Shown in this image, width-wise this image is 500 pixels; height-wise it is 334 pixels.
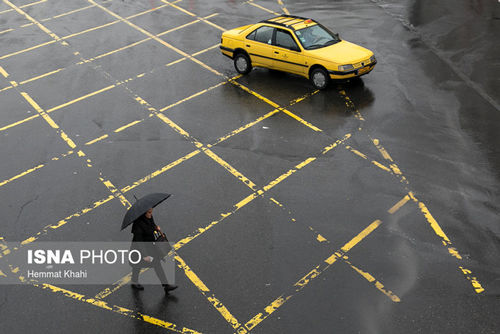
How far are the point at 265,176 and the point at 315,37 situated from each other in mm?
5221

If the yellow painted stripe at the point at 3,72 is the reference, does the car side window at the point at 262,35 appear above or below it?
above

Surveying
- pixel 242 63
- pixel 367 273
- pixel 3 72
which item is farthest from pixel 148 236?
pixel 3 72

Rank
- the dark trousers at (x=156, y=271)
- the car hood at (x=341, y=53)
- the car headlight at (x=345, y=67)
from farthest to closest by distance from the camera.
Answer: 1. the car hood at (x=341, y=53)
2. the car headlight at (x=345, y=67)
3. the dark trousers at (x=156, y=271)

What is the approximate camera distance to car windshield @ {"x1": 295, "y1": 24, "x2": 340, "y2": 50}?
1417 cm

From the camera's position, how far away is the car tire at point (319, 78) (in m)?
13.8

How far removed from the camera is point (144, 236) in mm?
7758

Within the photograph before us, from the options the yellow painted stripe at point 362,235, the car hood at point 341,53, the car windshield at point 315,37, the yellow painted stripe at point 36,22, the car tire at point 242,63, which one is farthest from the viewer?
the yellow painted stripe at point 36,22

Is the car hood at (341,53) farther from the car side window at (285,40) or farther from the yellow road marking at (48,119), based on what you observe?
the yellow road marking at (48,119)

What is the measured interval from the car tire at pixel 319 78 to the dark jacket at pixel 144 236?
290 inches

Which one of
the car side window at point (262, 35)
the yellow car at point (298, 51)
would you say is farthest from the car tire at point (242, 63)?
the car side window at point (262, 35)

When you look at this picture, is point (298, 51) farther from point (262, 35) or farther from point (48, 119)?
point (48, 119)

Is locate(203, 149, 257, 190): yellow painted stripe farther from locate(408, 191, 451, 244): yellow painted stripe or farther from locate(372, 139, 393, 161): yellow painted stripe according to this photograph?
locate(408, 191, 451, 244): yellow painted stripe

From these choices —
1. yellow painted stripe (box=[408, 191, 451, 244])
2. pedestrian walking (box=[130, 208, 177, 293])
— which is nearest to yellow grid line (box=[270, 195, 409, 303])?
yellow painted stripe (box=[408, 191, 451, 244])

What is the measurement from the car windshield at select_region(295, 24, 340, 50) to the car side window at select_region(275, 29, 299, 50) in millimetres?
194
